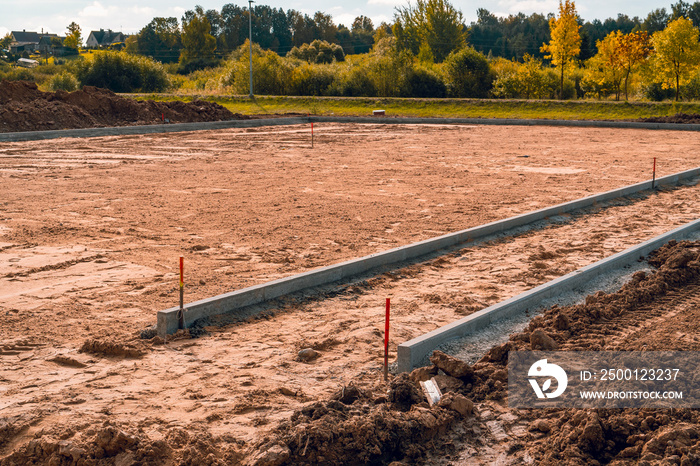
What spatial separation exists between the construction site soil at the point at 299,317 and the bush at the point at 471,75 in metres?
31.5

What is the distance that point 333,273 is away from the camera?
7.96 metres

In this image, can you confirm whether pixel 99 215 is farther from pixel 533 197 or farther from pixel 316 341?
pixel 533 197

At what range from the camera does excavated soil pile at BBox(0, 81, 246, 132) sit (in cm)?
2677

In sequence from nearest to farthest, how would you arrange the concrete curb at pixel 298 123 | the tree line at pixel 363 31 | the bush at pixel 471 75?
the concrete curb at pixel 298 123 → the bush at pixel 471 75 → the tree line at pixel 363 31

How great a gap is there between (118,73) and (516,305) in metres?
53.9

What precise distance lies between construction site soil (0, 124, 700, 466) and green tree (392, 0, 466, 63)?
60.1 m

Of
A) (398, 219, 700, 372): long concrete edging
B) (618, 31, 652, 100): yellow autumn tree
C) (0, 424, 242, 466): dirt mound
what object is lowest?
(0, 424, 242, 466): dirt mound

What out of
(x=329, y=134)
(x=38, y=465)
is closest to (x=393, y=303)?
(x=38, y=465)

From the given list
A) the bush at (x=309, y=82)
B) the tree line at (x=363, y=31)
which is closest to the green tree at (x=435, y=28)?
the tree line at (x=363, y=31)


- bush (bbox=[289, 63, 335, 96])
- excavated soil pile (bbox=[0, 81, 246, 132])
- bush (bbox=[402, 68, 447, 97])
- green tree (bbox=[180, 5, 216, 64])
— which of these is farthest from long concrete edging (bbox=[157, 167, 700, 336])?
green tree (bbox=[180, 5, 216, 64])

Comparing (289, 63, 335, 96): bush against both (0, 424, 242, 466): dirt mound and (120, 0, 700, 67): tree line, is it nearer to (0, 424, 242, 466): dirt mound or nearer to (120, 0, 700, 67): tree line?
(120, 0, 700, 67): tree line

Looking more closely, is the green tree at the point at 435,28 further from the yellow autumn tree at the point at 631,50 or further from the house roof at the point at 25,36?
the house roof at the point at 25,36

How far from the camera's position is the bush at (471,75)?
1831 inches

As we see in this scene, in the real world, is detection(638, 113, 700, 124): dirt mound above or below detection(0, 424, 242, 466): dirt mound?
above
